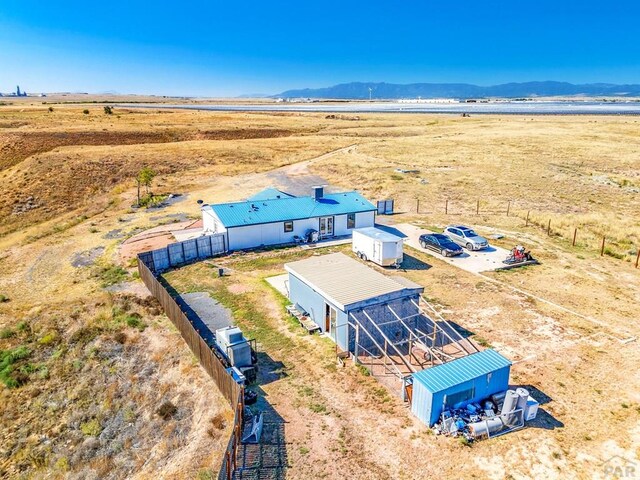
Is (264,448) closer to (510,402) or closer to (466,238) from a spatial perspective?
(510,402)

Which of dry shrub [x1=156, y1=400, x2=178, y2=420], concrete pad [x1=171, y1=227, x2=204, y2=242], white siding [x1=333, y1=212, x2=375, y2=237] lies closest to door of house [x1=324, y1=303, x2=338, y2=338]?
dry shrub [x1=156, y1=400, x2=178, y2=420]

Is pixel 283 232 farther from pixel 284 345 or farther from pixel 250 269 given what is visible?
pixel 284 345

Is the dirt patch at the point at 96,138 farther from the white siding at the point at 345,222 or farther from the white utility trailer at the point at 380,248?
the white utility trailer at the point at 380,248

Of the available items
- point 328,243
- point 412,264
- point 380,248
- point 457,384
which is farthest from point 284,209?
point 457,384

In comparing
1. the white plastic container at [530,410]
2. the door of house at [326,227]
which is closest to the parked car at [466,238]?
the door of house at [326,227]

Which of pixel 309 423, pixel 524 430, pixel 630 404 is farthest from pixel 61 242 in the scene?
pixel 630 404

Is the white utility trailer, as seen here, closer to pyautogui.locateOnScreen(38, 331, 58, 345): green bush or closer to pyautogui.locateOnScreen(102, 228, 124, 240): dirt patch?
pyautogui.locateOnScreen(38, 331, 58, 345): green bush
